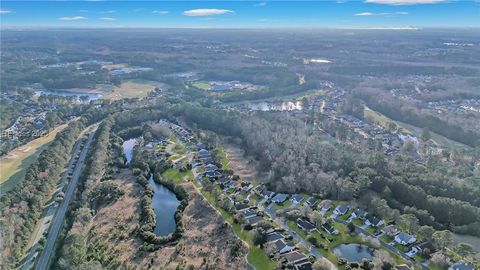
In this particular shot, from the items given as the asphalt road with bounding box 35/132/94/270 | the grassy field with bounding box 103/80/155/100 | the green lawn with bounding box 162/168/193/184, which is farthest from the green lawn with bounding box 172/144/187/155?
the grassy field with bounding box 103/80/155/100

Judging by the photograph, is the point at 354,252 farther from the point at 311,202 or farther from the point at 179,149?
the point at 179,149

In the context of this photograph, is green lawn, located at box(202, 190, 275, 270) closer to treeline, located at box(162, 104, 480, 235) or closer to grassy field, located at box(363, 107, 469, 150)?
treeline, located at box(162, 104, 480, 235)

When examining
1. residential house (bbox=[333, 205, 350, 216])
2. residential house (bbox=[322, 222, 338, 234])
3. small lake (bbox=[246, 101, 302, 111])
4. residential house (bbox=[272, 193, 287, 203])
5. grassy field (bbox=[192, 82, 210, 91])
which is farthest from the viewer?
grassy field (bbox=[192, 82, 210, 91])

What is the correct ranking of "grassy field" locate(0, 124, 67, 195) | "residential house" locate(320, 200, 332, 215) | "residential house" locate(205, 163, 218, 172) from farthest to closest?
"residential house" locate(205, 163, 218, 172) → "grassy field" locate(0, 124, 67, 195) → "residential house" locate(320, 200, 332, 215)

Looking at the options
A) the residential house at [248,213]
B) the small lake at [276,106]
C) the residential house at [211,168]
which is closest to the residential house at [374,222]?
the residential house at [248,213]

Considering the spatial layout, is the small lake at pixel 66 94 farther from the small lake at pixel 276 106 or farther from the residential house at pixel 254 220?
the residential house at pixel 254 220

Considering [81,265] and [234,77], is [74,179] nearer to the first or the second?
[81,265]

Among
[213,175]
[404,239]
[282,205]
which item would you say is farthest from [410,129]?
[213,175]
